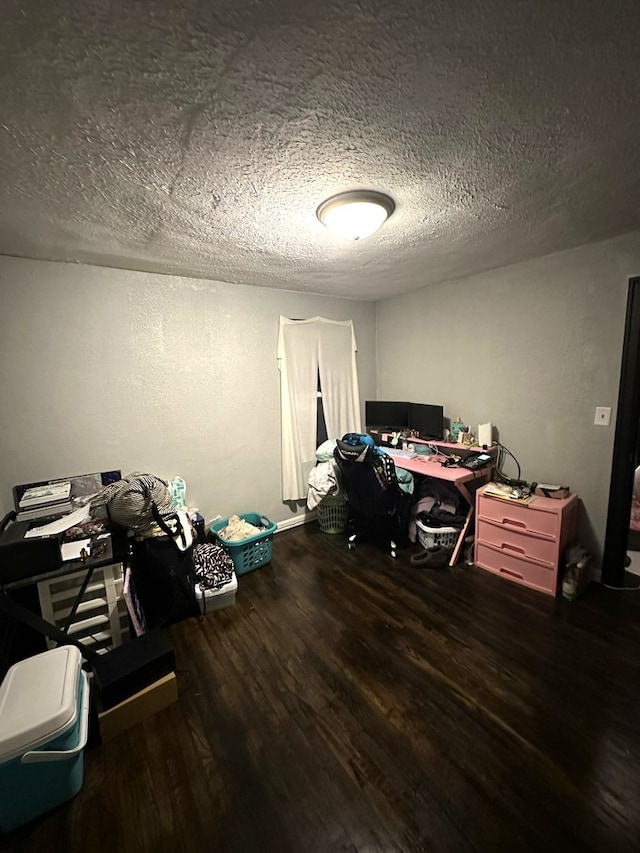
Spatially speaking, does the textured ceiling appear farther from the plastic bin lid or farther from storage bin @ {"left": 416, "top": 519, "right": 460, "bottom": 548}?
storage bin @ {"left": 416, "top": 519, "right": 460, "bottom": 548}

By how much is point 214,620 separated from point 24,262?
248 cm

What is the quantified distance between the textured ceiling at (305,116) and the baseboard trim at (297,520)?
2462 millimetres

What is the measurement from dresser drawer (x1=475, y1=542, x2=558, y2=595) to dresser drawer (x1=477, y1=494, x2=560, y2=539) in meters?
0.23

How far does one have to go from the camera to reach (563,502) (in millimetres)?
2277

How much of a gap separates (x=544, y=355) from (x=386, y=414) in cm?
148

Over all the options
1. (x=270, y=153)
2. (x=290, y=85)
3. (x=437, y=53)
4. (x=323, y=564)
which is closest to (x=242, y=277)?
(x=270, y=153)

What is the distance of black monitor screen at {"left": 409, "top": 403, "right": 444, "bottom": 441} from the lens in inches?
123

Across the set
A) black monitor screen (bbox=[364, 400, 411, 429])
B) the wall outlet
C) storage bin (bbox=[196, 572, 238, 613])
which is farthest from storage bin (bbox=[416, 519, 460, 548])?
storage bin (bbox=[196, 572, 238, 613])

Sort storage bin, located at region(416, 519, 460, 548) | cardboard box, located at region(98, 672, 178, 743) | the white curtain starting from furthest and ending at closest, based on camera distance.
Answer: the white curtain
storage bin, located at region(416, 519, 460, 548)
cardboard box, located at region(98, 672, 178, 743)

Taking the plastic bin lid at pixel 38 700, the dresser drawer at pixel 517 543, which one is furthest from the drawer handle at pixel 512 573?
the plastic bin lid at pixel 38 700

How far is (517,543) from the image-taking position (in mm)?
2377

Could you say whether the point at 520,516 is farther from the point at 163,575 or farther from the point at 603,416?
the point at 163,575

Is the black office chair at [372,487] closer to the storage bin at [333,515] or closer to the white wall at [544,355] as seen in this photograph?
the storage bin at [333,515]

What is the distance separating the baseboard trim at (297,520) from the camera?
11.0 feet
